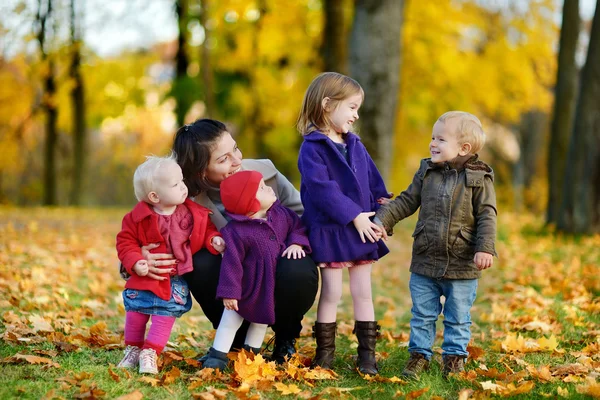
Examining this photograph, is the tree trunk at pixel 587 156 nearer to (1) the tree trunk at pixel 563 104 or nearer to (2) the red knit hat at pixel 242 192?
(1) the tree trunk at pixel 563 104

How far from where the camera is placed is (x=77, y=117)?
21.4 m

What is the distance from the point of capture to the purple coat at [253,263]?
3.77m

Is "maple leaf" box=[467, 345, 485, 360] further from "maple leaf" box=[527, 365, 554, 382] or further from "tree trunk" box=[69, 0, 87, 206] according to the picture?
"tree trunk" box=[69, 0, 87, 206]

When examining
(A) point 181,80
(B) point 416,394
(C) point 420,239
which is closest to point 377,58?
(C) point 420,239

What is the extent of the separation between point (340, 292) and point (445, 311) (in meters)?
0.62

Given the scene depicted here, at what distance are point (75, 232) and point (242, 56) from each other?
8.80 m

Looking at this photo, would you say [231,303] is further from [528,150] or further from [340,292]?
[528,150]

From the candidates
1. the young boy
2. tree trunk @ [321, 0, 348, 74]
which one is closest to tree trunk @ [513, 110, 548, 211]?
tree trunk @ [321, 0, 348, 74]

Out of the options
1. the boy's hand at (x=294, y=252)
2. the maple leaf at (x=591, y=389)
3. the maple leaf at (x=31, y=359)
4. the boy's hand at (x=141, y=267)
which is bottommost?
the maple leaf at (x=31, y=359)

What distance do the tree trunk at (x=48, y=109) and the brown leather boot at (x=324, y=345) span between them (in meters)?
17.7

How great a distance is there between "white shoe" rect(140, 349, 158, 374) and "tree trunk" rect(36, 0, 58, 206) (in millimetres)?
17529

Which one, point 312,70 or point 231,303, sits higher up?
point 312,70

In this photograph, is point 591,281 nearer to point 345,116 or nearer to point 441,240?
point 441,240

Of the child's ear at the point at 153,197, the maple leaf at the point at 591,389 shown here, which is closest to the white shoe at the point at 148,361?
the child's ear at the point at 153,197
